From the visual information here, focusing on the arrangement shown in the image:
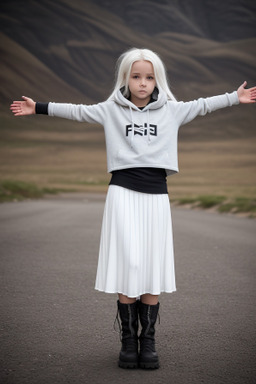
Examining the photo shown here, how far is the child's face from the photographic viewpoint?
12.3 ft

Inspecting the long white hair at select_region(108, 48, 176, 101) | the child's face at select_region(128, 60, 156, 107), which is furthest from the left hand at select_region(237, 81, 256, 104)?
the child's face at select_region(128, 60, 156, 107)

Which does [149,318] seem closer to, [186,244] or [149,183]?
[149,183]

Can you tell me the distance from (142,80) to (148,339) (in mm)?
1653

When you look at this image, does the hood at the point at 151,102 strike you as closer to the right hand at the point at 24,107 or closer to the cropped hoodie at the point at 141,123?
the cropped hoodie at the point at 141,123

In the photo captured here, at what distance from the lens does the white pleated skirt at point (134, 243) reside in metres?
3.64

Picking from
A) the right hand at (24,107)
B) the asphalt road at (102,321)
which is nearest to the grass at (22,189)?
the asphalt road at (102,321)

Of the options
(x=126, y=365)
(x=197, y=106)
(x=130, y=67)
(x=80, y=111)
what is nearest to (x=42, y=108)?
(x=80, y=111)

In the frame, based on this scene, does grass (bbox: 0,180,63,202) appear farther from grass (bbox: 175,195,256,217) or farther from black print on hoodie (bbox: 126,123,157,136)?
black print on hoodie (bbox: 126,123,157,136)

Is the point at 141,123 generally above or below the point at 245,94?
below

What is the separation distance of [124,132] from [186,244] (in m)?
6.00

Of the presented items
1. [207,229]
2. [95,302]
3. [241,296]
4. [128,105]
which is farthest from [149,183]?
[207,229]

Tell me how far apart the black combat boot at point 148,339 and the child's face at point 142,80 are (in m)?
1.37

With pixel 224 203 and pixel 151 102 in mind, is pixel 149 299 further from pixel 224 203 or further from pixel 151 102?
pixel 224 203

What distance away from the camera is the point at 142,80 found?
12.3 feet
